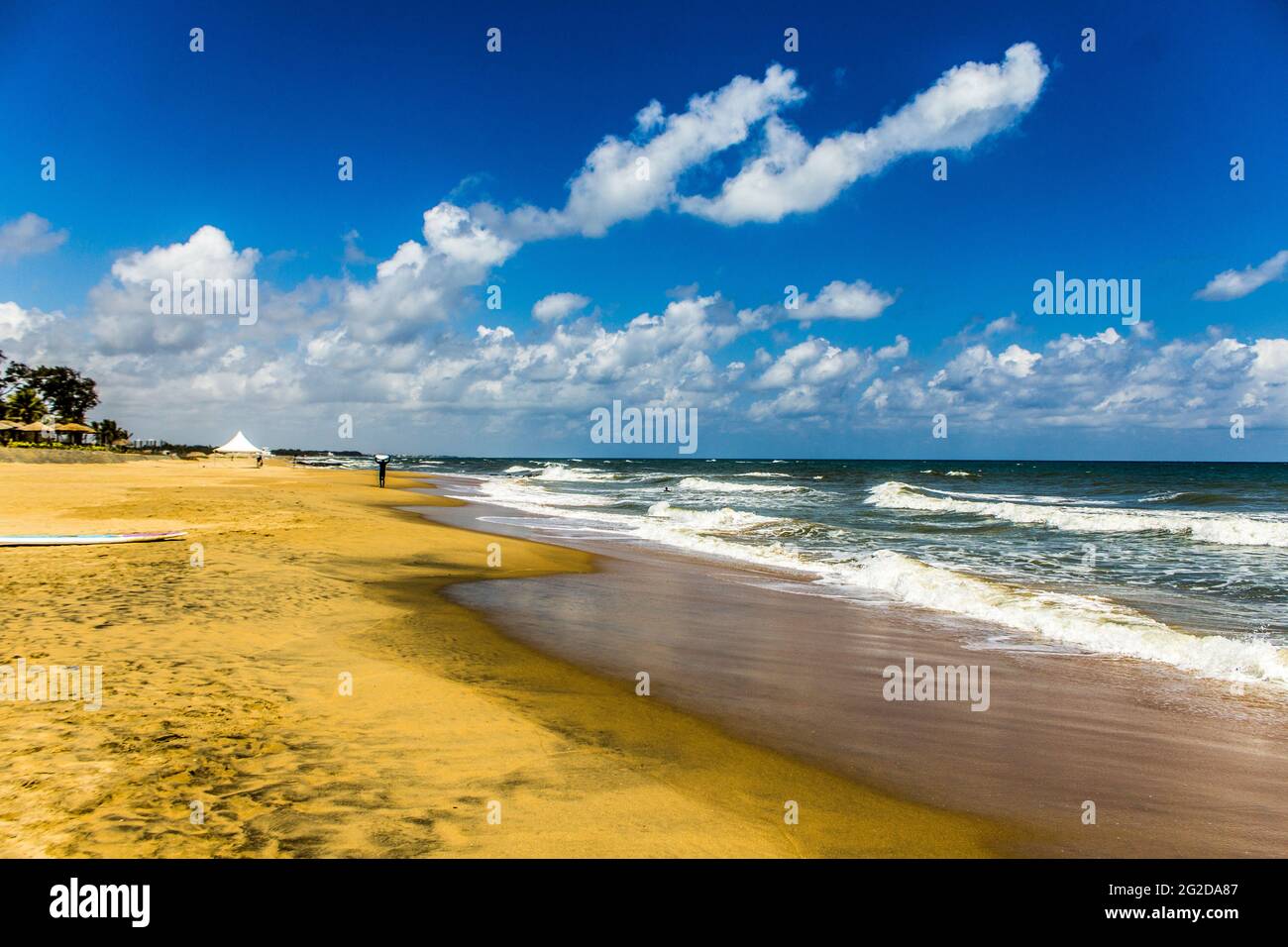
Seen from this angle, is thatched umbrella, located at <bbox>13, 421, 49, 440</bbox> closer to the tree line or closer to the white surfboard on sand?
the tree line

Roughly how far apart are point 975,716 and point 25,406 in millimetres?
94145

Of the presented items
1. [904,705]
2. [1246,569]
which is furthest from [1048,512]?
[904,705]

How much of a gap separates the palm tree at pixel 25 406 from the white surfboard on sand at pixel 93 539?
74301 millimetres

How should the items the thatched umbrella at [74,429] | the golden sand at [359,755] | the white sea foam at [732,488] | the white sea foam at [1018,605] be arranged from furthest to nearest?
the thatched umbrella at [74,429] → the white sea foam at [732,488] → the white sea foam at [1018,605] → the golden sand at [359,755]

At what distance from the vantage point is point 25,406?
230 feet

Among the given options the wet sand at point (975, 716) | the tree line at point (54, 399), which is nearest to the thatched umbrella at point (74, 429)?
the tree line at point (54, 399)

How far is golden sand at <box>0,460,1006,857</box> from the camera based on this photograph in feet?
12.6

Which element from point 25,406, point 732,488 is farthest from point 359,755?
point 25,406

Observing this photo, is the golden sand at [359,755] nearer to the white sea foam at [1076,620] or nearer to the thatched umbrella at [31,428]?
the white sea foam at [1076,620]

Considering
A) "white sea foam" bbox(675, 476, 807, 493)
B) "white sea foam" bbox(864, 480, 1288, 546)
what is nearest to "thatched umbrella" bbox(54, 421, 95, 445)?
"white sea foam" bbox(675, 476, 807, 493)

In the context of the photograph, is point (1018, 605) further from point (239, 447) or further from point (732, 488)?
point (239, 447)

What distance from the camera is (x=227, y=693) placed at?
5930 millimetres

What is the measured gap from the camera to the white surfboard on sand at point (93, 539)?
12789mm

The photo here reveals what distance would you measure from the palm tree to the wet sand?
276ft
